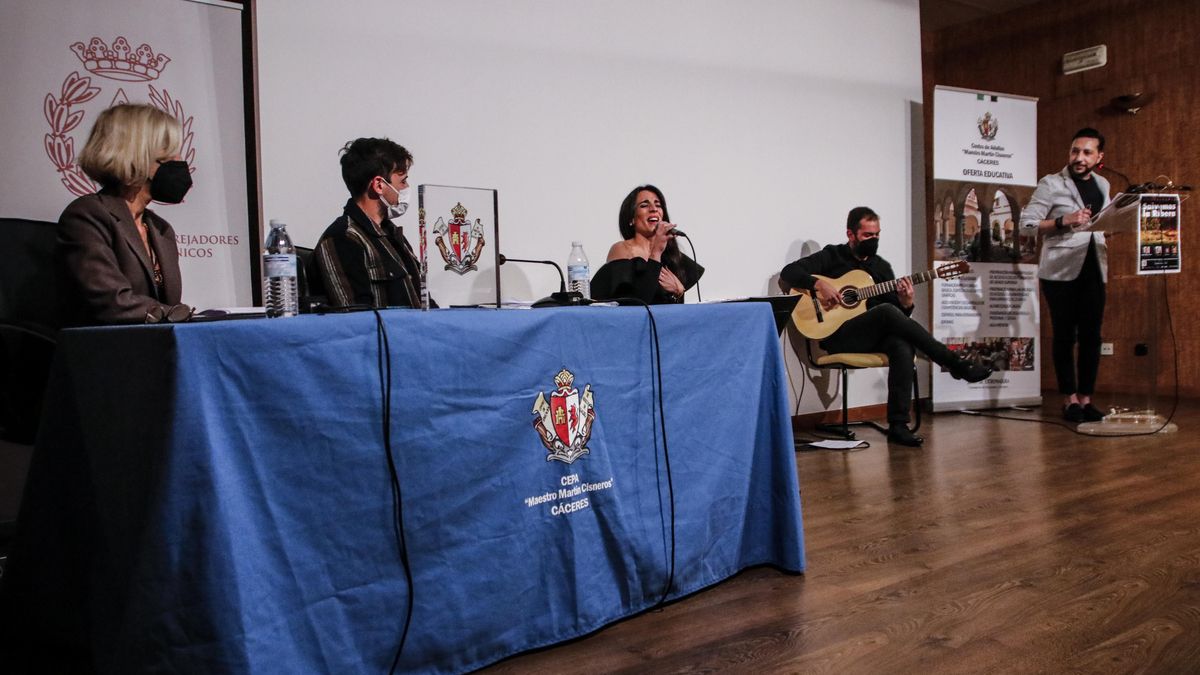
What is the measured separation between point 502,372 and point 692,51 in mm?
3323

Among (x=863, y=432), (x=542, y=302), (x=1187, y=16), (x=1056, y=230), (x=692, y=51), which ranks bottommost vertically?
(x=863, y=432)

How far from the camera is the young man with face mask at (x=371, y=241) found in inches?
102

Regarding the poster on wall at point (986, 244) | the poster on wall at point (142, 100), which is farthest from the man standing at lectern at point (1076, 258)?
the poster on wall at point (142, 100)

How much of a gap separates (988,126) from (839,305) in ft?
6.19

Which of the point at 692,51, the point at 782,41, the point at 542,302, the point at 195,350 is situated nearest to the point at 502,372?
the point at 542,302

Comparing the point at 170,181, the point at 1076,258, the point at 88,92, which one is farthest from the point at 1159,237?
the point at 88,92

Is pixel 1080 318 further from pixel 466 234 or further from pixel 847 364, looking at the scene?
pixel 466 234

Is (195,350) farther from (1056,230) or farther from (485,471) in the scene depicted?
(1056,230)

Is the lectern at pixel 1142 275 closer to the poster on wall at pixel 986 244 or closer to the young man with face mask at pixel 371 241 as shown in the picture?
the poster on wall at pixel 986 244

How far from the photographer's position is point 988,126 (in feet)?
18.2

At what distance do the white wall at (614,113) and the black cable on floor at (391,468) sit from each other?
1.96 m

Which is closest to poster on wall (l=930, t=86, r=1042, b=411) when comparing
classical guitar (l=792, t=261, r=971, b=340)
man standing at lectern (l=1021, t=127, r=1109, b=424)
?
man standing at lectern (l=1021, t=127, r=1109, b=424)

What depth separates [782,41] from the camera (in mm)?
4992

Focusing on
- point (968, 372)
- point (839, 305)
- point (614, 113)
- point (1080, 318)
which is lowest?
point (968, 372)
